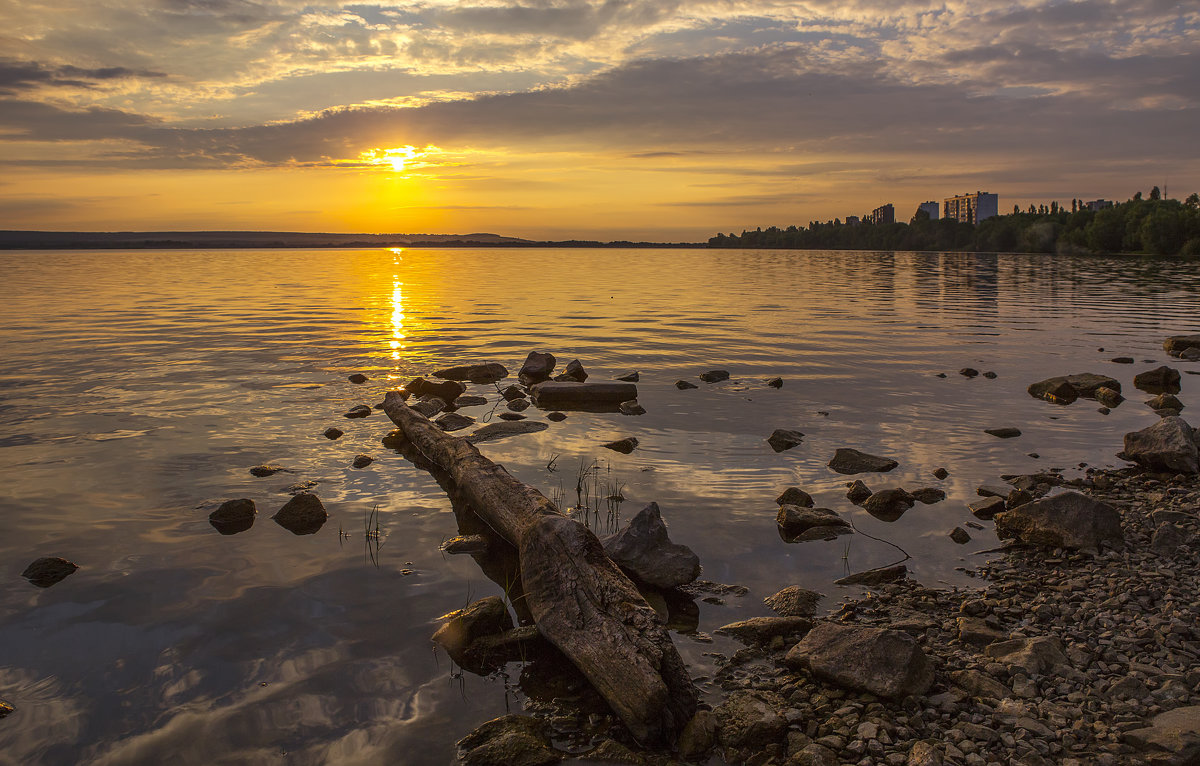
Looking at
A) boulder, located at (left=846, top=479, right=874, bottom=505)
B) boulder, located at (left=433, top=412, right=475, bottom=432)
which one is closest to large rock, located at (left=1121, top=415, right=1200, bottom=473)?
boulder, located at (left=846, top=479, right=874, bottom=505)

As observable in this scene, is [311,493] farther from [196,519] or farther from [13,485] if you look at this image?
[13,485]

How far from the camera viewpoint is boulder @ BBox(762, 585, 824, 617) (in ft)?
25.6

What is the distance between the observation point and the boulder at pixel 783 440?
14281 millimetres

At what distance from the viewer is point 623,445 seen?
47.3ft

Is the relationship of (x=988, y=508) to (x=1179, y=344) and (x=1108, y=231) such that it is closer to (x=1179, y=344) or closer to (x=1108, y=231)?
(x=1179, y=344)

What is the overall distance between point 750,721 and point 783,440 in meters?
9.02

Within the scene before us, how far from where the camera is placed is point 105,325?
35.8m

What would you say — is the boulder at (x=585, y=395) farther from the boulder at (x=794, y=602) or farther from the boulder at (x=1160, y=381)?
the boulder at (x=1160, y=381)

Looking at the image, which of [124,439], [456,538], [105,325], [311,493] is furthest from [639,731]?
[105,325]

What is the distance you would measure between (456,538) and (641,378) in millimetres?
13024

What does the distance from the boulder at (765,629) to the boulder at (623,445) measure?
22.3ft

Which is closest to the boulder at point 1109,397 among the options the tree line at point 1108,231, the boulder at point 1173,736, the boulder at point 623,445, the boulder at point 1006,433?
the boulder at point 1006,433

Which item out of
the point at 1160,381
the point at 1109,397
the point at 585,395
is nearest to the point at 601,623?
the point at 585,395

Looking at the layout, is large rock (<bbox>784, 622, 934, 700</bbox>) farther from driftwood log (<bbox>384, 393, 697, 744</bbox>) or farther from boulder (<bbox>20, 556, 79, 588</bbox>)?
boulder (<bbox>20, 556, 79, 588</bbox>)
